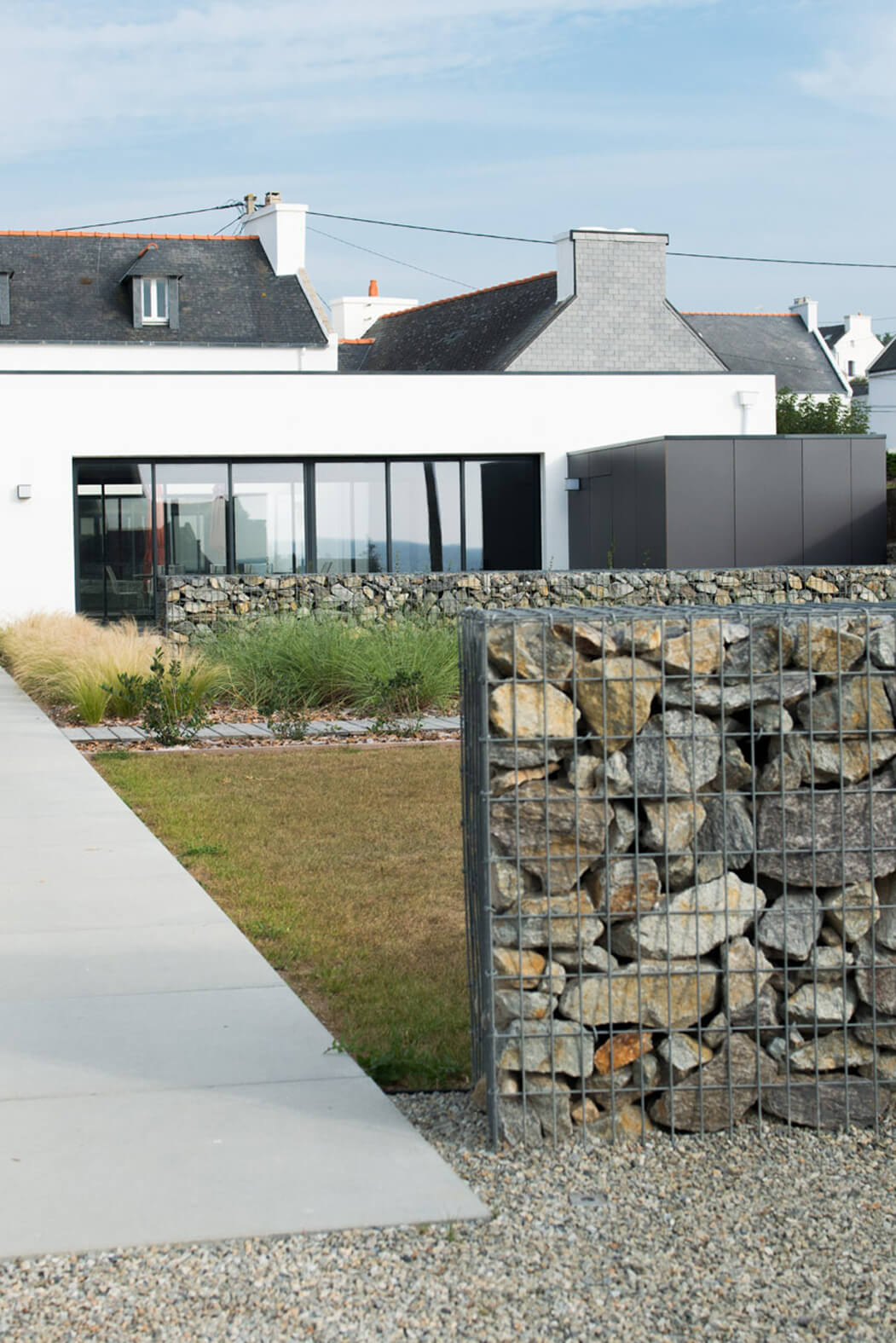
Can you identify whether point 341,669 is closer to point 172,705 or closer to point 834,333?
point 172,705

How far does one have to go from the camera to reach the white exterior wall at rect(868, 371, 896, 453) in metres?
55.9

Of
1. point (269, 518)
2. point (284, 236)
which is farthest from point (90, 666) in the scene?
point (284, 236)

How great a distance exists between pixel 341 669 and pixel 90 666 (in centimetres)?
227

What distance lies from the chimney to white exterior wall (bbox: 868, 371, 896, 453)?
209 inches

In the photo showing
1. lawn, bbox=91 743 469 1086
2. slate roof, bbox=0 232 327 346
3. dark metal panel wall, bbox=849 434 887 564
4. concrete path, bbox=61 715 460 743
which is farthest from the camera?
slate roof, bbox=0 232 327 346

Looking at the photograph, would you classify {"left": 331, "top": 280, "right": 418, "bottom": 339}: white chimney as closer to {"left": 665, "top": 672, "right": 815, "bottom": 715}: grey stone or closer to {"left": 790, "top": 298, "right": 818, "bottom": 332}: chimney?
{"left": 790, "top": 298, "right": 818, "bottom": 332}: chimney

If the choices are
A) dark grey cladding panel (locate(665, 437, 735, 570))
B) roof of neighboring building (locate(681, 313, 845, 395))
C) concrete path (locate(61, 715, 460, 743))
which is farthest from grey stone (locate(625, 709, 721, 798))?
roof of neighboring building (locate(681, 313, 845, 395))

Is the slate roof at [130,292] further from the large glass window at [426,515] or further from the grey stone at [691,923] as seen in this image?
the grey stone at [691,923]

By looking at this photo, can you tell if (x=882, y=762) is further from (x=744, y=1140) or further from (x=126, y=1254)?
(x=126, y=1254)

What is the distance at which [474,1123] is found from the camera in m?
3.79

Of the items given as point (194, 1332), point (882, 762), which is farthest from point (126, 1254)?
point (882, 762)

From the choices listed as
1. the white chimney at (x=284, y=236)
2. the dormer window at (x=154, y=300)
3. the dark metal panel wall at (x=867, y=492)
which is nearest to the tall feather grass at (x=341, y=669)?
the dark metal panel wall at (x=867, y=492)

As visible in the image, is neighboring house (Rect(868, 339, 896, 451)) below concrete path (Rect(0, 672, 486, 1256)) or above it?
above

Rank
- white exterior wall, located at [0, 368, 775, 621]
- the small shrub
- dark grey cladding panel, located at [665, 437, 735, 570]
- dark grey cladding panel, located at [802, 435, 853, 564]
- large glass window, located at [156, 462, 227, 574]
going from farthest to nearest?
large glass window, located at [156, 462, 227, 574]
white exterior wall, located at [0, 368, 775, 621]
dark grey cladding panel, located at [802, 435, 853, 564]
dark grey cladding panel, located at [665, 437, 735, 570]
the small shrub
